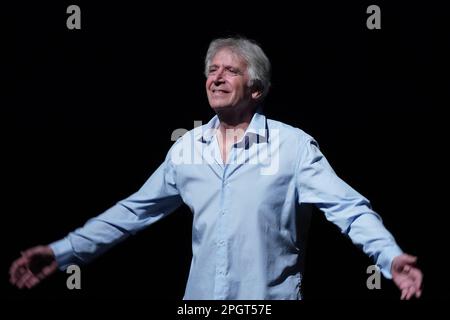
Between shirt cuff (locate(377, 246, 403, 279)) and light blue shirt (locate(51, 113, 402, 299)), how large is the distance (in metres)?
0.11

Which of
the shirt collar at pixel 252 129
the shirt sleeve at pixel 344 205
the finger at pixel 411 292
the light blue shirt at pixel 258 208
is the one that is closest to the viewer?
the finger at pixel 411 292

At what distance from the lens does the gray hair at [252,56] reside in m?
2.60

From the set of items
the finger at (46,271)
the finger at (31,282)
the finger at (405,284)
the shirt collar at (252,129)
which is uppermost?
the shirt collar at (252,129)

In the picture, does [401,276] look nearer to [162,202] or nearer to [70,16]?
[162,202]

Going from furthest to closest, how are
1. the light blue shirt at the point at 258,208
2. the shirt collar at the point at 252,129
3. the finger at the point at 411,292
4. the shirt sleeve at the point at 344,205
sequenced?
the shirt collar at the point at 252,129, the light blue shirt at the point at 258,208, the shirt sleeve at the point at 344,205, the finger at the point at 411,292

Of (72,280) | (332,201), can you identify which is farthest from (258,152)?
(72,280)

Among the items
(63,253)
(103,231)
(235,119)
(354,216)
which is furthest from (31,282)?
(354,216)

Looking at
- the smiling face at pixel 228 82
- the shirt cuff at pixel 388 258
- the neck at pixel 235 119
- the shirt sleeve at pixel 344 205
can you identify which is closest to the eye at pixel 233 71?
the smiling face at pixel 228 82

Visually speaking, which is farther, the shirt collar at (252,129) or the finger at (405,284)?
the shirt collar at (252,129)

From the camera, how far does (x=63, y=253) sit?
2.60 m

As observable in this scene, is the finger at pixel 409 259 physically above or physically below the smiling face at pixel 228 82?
below

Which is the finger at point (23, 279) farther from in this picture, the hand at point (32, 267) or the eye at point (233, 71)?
the eye at point (233, 71)

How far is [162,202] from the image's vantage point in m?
2.69

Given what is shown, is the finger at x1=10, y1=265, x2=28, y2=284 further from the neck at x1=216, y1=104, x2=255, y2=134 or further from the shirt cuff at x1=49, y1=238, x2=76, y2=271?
the neck at x1=216, y1=104, x2=255, y2=134
